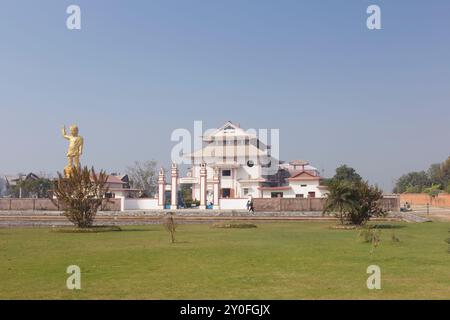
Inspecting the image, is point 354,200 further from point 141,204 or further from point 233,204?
point 141,204

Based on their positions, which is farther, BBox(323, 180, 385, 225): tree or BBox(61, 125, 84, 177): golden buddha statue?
BBox(61, 125, 84, 177): golden buddha statue

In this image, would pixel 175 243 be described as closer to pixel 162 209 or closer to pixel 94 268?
pixel 94 268

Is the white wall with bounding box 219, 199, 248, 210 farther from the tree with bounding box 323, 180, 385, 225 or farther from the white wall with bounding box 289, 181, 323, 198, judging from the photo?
the tree with bounding box 323, 180, 385, 225

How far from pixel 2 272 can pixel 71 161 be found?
118ft

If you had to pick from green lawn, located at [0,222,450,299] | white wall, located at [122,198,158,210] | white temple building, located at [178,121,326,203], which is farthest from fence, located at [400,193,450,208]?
green lawn, located at [0,222,450,299]

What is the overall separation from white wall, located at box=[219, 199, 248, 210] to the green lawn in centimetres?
3330

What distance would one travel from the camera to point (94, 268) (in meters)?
12.6

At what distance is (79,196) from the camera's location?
1030 inches

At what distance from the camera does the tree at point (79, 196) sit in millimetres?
26250

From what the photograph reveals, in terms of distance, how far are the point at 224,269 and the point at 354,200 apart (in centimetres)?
1617

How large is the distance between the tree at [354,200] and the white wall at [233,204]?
25.5m

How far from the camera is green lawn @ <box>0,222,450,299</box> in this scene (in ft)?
31.3
